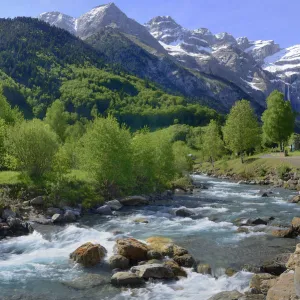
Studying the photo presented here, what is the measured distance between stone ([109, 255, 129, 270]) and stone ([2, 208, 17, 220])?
15.8m

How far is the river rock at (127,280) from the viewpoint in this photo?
21406mm

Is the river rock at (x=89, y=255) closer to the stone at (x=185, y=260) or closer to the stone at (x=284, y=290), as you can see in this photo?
the stone at (x=185, y=260)

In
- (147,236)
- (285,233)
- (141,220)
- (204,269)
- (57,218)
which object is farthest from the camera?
(141,220)

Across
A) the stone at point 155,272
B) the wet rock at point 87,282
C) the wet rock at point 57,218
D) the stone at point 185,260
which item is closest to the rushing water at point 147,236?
the wet rock at point 87,282

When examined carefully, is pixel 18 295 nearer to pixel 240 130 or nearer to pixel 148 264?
pixel 148 264

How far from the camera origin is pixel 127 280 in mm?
21484

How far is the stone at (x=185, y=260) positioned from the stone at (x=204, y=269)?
91 centimetres

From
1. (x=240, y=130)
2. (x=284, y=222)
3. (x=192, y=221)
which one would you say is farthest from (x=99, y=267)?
(x=240, y=130)

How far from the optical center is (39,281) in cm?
2220

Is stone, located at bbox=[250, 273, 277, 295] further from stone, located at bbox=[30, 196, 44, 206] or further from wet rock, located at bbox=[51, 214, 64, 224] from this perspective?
stone, located at bbox=[30, 196, 44, 206]

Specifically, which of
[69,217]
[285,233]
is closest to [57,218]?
[69,217]

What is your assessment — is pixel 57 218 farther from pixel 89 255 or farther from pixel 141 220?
pixel 89 255

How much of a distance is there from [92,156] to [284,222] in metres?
28.3

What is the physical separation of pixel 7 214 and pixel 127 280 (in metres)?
19.5
